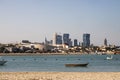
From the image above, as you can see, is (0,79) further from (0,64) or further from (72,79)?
(0,64)

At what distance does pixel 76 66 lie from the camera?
76.6m

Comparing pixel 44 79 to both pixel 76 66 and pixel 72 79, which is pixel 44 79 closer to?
pixel 72 79

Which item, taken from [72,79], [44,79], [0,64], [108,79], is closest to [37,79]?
[44,79]

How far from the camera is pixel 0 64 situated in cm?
8506

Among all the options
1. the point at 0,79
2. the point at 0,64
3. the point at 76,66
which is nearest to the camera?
the point at 0,79

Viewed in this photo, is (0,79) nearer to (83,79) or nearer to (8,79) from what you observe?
(8,79)

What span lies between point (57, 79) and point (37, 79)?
1.83 metres

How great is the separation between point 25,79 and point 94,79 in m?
6.26

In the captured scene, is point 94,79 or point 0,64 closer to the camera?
point 94,79

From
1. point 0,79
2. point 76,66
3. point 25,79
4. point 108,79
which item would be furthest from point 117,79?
point 76,66

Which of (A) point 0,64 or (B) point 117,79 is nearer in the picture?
(B) point 117,79

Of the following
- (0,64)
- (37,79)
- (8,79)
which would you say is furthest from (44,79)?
(0,64)

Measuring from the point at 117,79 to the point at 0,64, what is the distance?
53.1 metres

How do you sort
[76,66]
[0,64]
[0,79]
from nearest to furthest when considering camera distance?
[0,79] < [76,66] < [0,64]
